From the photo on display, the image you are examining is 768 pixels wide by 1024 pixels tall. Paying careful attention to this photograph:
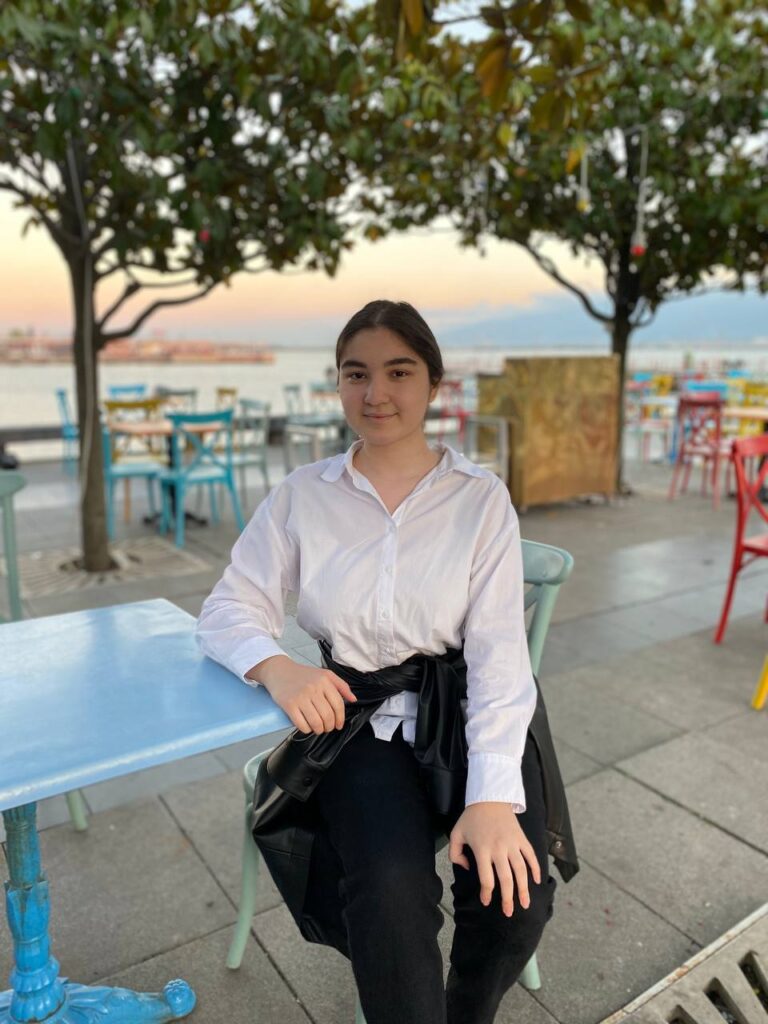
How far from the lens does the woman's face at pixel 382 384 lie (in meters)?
1.34

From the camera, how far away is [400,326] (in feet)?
4.41

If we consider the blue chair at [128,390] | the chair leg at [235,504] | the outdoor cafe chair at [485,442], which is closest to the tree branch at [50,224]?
the chair leg at [235,504]

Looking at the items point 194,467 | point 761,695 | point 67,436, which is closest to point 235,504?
point 194,467

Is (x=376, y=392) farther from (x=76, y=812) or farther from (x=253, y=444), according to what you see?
(x=253, y=444)

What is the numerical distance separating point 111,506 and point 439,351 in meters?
4.78

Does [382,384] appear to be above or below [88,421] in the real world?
above

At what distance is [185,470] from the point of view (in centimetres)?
542

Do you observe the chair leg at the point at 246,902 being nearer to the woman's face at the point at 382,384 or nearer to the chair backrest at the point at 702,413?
the woman's face at the point at 382,384

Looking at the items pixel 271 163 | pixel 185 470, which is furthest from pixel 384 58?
pixel 185 470

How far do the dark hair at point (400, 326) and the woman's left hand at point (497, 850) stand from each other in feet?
2.41

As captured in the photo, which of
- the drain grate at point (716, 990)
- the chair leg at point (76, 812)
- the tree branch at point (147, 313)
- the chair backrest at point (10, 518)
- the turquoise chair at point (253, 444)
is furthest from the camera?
the turquoise chair at point (253, 444)

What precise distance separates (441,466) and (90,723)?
726 mm

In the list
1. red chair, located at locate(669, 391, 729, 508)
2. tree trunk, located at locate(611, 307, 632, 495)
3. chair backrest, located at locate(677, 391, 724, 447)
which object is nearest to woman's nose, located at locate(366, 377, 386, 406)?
red chair, located at locate(669, 391, 729, 508)

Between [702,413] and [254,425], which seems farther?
[702,413]
